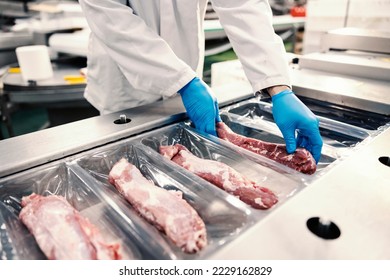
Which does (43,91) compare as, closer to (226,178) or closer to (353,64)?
(226,178)

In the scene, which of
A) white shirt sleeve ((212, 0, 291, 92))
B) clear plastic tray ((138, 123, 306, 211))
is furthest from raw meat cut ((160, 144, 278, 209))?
white shirt sleeve ((212, 0, 291, 92))

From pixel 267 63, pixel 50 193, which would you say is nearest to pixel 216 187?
pixel 50 193

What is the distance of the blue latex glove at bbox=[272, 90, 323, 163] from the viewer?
101 centimetres

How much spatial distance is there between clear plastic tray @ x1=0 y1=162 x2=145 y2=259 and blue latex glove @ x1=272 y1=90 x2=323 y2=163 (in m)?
0.60

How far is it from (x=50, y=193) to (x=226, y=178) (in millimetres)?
508

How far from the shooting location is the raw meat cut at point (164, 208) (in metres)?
0.65

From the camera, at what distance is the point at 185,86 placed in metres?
1.17

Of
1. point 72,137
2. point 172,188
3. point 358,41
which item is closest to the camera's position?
point 172,188

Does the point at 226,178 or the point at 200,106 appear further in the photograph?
the point at 200,106

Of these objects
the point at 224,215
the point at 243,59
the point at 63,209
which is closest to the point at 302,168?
the point at 224,215

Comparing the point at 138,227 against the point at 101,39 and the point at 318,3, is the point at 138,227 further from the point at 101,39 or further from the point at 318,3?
the point at 318,3

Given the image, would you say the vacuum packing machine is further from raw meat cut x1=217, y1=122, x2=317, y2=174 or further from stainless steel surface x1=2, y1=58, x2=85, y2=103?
stainless steel surface x1=2, y1=58, x2=85, y2=103

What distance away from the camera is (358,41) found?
202cm
